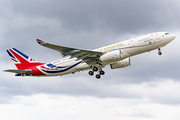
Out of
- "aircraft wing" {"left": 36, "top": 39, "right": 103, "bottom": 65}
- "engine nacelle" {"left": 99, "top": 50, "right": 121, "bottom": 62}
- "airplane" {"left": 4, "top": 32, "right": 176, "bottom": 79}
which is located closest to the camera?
"aircraft wing" {"left": 36, "top": 39, "right": 103, "bottom": 65}

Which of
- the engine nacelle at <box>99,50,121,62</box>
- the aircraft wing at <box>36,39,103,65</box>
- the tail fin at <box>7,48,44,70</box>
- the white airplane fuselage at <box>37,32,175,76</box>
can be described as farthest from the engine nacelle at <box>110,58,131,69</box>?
the tail fin at <box>7,48,44,70</box>

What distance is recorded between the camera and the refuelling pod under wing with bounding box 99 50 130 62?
3669 cm

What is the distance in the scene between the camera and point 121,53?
124 ft

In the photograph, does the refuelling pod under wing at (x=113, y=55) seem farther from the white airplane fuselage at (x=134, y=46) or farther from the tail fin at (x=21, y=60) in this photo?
the tail fin at (x=21, y=60)

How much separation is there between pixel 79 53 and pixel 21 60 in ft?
49.3

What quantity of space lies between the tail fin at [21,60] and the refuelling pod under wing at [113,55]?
1495 centimetres

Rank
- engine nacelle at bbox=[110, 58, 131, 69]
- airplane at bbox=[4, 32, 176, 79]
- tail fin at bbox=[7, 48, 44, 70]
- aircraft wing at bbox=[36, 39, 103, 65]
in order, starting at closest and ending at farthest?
1. aircraft wing at bbox=[36, 39, 103, 65]
2. airplane at bbox=[4, 32, 176, 79]
3. engine nacelle at bbox=[110, 58, 131, 69]
4. tail fin at bbox=[7, 48, 44, 70]

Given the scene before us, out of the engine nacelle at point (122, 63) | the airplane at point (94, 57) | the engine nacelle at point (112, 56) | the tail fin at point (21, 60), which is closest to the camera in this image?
the engine nacelle at point (112, 56)

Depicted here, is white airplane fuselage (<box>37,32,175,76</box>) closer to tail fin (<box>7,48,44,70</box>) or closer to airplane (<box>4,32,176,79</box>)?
airplane (<box>4,32,176,79</box>)

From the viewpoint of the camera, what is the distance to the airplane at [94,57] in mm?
36969

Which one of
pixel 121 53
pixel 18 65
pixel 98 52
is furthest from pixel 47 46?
pixel 18 65

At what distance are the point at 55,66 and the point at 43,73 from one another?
3076 mm

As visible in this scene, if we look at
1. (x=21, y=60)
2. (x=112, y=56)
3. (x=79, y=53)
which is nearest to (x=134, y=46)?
(x=112, y=56)

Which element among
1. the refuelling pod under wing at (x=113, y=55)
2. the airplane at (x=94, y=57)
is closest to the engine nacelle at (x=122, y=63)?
the airplane at (x=94, y=57)
